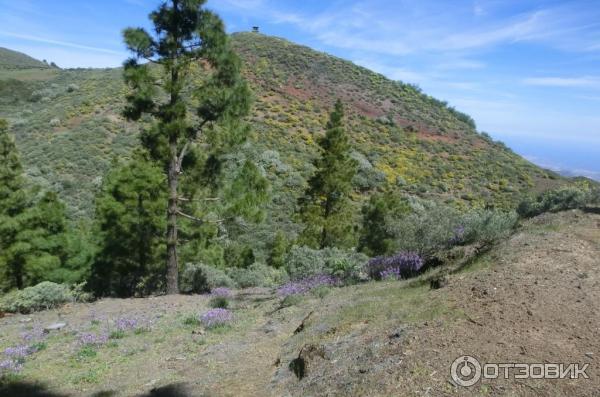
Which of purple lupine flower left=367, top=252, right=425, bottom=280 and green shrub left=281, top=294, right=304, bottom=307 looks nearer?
green shrub left=281, top=294, right=304, bottom=307

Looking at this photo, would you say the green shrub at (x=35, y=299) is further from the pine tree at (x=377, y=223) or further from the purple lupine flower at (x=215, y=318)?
the pine tree at (x=377, y=223)

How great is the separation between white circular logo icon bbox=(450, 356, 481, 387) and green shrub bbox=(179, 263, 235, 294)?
429 inches

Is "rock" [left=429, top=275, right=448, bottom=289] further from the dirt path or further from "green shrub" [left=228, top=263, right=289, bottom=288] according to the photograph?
"green shrub" [left=228, top=263, right=289, bottom=288]

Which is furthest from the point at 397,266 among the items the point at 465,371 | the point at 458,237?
the point at 465,371

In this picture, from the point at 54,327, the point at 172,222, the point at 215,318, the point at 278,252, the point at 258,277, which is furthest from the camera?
the point at 278,252

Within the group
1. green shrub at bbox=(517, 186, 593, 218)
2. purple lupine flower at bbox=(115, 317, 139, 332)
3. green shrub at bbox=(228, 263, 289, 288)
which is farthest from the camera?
green shrub at bbox=(228, 263, 289, 288)

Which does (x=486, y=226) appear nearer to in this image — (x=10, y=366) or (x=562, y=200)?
(x=562, y=200)

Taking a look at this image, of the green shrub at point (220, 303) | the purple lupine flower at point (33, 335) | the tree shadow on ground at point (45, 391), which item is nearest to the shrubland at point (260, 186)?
the green shrub at point (220, 303)

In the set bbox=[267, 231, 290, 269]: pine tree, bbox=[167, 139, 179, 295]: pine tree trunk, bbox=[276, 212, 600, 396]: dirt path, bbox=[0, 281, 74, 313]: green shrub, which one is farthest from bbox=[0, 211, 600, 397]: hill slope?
bbox=[267, 231, 290, 269]: pine tree

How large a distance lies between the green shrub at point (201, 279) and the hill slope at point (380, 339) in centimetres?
426

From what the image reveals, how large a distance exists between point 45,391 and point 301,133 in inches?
1539

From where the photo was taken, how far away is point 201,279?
51.8 ft

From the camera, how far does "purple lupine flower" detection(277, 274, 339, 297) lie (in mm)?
11914

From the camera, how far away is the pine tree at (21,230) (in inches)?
655
